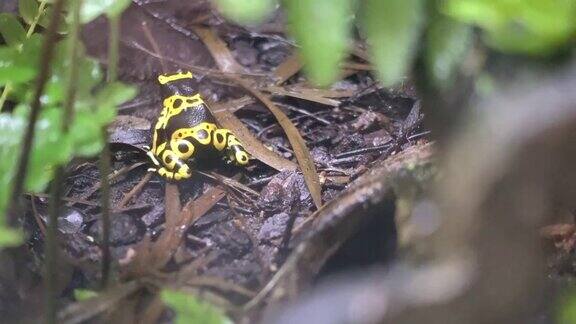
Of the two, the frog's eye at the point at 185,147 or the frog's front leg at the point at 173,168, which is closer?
the frog's front leg at the point at 173,168

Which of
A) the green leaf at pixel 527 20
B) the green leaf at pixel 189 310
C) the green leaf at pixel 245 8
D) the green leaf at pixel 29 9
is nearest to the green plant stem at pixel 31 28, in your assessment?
the green leaf at pixel 29 9

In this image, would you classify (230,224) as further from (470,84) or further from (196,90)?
(470,84)

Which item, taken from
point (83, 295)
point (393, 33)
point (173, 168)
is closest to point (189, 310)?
point (83, 295)

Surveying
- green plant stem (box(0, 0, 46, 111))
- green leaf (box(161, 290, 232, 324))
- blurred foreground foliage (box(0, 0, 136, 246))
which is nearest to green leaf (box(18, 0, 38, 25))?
green plant stem (box(0, 0, 46, 111))

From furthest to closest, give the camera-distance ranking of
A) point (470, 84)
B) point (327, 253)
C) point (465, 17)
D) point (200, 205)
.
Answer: point (200, 205) < point (327, 253) < point (470, 84) < point (465, 17)

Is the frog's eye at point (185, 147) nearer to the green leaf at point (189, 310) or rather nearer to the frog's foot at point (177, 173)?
the frog's foot at point (177, 173)

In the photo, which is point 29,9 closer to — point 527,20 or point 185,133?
point 185,133

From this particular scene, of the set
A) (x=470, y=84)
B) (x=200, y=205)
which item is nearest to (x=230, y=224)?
(x=200, y=205)
